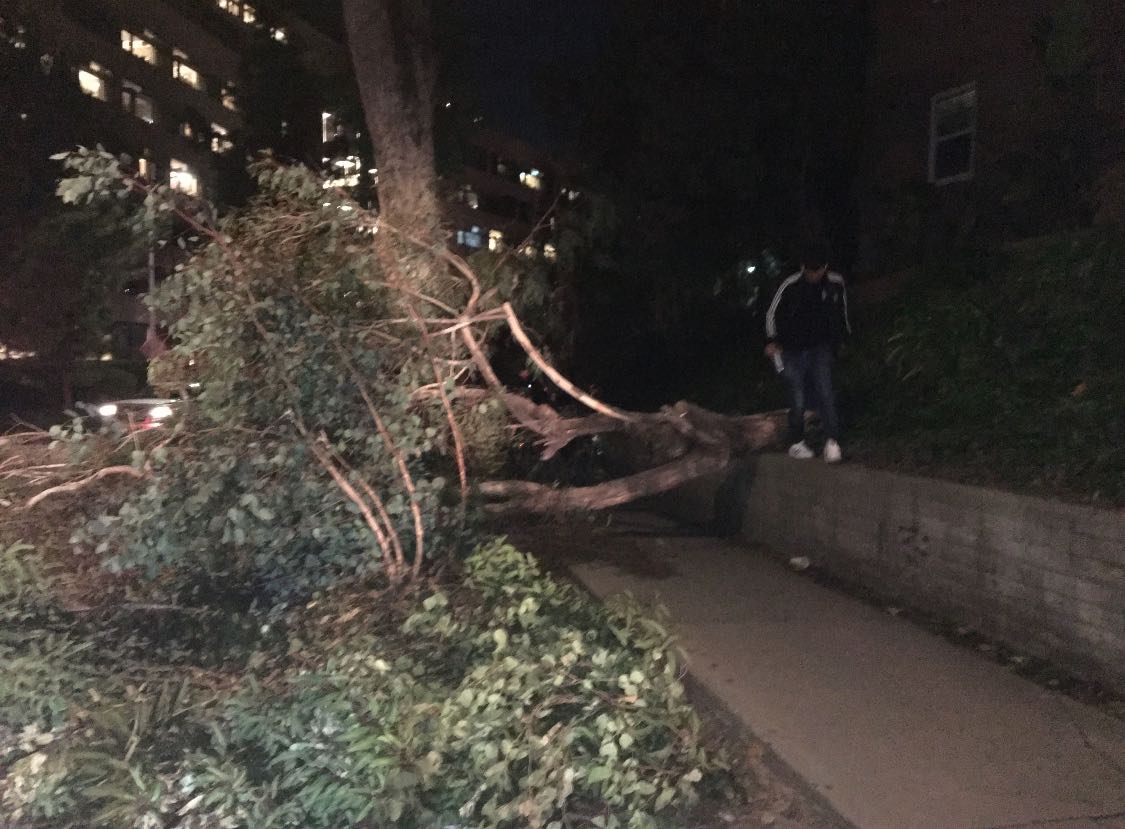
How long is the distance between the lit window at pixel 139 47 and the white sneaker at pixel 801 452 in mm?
40543

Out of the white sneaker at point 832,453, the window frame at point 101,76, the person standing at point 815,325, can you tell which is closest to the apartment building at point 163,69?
the window frame at point 101,76

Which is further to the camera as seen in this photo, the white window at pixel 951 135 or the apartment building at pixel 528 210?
the white window at pixel 951 135

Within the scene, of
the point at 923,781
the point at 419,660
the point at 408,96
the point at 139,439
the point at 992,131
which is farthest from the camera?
the point at 992,131

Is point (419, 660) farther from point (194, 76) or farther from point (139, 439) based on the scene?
point (194, 76)

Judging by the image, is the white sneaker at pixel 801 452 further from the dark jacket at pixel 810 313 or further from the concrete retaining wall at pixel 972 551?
the dark jacket at pixel 810 313

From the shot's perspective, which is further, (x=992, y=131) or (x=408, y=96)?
(x=992, y=131)

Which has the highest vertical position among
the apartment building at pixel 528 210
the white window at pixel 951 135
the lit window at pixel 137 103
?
the lit window at pixel 137 103

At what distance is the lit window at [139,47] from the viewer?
40.6 meters

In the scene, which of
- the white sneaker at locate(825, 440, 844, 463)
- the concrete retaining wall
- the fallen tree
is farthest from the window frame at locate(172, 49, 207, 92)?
the white sneaker at locate(825, 440, 844, 463)

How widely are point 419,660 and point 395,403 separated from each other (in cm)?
176

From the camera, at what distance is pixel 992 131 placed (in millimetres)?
12484

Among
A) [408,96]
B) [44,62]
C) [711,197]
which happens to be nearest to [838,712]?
[408,96]

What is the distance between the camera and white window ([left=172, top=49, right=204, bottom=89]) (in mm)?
44156

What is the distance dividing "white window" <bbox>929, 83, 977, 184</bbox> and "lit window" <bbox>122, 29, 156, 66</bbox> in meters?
36.6
